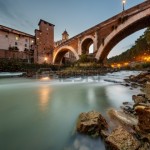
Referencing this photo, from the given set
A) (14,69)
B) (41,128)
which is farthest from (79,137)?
(14,69)

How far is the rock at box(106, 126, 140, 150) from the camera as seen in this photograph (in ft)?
5.87

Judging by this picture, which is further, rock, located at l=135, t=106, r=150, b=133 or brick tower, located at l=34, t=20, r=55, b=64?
brick tower, located at l=34, t=20, r=55, b=64

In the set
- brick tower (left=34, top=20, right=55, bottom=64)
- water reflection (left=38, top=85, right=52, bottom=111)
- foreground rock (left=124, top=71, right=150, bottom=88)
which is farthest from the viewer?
brick tower (left=34, top=20, right=55, bottom=64)

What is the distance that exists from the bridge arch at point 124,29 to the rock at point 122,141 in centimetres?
1782

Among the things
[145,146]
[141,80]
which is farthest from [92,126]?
[141,80]

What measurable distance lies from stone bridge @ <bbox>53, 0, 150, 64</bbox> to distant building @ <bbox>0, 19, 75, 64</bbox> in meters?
16.6

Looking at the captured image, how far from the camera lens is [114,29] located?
63.4 ft

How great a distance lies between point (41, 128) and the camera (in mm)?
2627

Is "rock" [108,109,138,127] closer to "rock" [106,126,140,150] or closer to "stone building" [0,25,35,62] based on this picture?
"rock" [106,126,140,150]

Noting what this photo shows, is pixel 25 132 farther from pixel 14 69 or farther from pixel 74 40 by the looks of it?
pixel 74 40

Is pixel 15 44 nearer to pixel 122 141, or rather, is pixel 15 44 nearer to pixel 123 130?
pixel 123 130

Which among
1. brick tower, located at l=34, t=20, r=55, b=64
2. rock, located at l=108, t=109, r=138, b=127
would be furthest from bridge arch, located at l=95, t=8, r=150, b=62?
brick tower, located at l=34, t=20, r=55, b=64

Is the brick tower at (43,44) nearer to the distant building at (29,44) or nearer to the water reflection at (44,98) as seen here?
the distant building at (29,44)

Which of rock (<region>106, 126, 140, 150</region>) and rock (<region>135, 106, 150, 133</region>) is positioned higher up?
rock (<region>135, 106, 150, 133</region>)
